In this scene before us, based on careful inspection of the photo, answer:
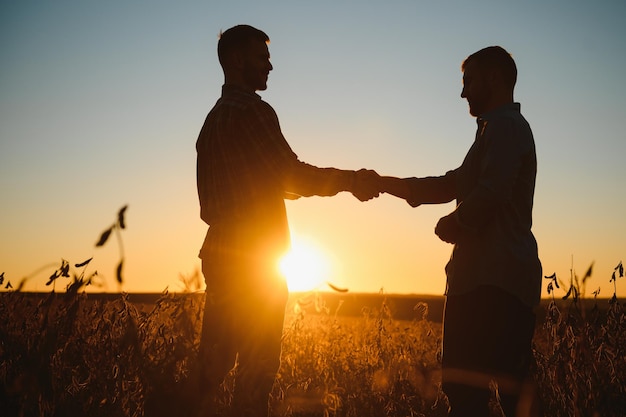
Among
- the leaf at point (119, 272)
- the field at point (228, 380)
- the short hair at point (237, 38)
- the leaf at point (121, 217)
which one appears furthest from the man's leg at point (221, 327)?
the leaf at point (119, 272)

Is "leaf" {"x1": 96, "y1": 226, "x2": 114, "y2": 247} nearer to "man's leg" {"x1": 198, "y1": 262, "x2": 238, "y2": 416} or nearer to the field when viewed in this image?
the field

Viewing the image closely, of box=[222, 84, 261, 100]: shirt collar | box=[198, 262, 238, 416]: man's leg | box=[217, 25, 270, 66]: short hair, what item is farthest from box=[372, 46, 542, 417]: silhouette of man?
box=[217, 25, 270, 66]: short hair

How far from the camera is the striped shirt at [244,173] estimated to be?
3.73 metres

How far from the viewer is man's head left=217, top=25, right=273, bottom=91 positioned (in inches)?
162

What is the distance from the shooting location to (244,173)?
381 cm

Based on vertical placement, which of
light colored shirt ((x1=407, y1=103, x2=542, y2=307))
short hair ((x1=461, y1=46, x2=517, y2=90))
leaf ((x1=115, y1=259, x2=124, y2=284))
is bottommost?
leaf ((x1=115, y1=259, x2=124, y2=284))

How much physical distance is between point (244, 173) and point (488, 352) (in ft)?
6.43

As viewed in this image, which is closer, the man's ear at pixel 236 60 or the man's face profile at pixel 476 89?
the man's face profile at pixel 476 89

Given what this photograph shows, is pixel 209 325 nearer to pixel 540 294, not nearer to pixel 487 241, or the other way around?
pixel 487 241

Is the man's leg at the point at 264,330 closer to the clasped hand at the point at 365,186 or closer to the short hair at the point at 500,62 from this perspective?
the clasped hand at the point at 365,186

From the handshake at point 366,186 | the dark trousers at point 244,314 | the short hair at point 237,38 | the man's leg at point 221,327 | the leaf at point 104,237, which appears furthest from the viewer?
the handshake at point 366,186

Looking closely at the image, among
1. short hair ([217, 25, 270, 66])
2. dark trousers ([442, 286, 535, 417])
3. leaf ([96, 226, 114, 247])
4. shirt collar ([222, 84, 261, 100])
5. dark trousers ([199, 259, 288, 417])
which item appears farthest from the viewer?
short hair ([217, 25, 270, 66])

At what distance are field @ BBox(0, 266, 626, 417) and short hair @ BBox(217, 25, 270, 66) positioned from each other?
1.93m

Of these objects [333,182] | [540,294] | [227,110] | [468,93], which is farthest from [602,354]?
[227,110]
